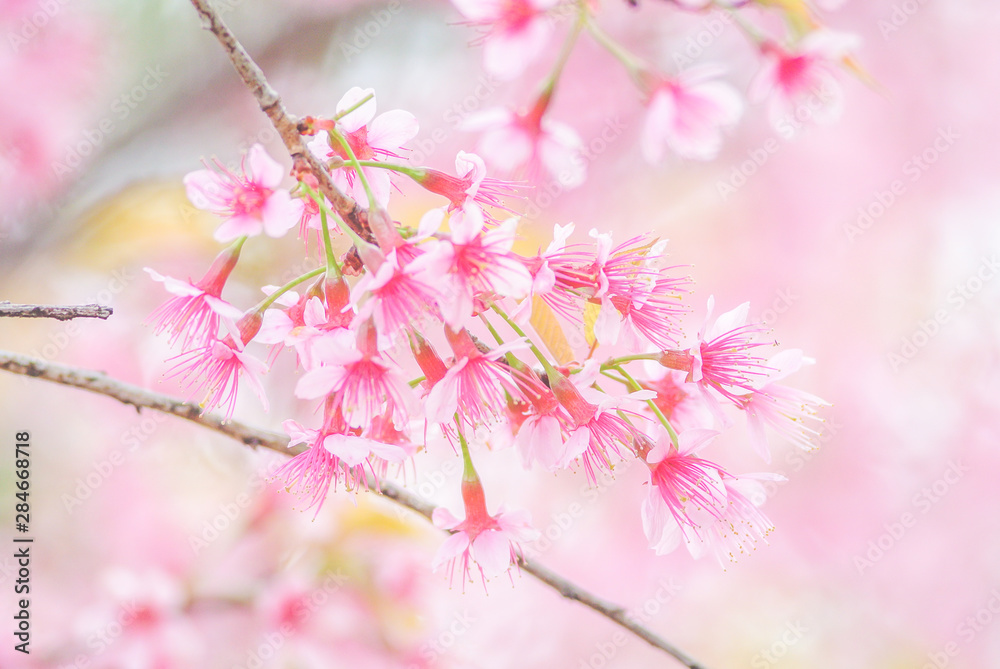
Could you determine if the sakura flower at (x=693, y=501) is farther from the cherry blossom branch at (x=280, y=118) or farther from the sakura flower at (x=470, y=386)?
the cherry blossom branch at (x=280, y=118)

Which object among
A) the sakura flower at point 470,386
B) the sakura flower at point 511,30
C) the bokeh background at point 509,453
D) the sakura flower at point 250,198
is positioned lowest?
the bokeh background at point 509,453

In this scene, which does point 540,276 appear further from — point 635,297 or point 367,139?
point 367,139

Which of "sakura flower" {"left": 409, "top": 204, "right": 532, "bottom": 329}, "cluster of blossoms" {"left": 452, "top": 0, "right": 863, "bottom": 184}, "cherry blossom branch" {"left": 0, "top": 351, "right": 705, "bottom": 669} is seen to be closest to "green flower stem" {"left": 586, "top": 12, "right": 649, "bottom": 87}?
"cluster of blossoms" {"left": 452, "top": 0, "right": 863, "bottom": 184}

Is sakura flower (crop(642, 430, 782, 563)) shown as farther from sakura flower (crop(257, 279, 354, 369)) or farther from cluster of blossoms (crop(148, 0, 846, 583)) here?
sakura flower (crop(257, 279, 354, 369))

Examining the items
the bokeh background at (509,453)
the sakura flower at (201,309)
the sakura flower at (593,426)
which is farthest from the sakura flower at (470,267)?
the bokeh background at (509,453)

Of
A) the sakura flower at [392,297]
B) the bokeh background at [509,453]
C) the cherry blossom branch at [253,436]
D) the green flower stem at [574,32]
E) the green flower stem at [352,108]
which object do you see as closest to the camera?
the green flower stem at [574,32]
